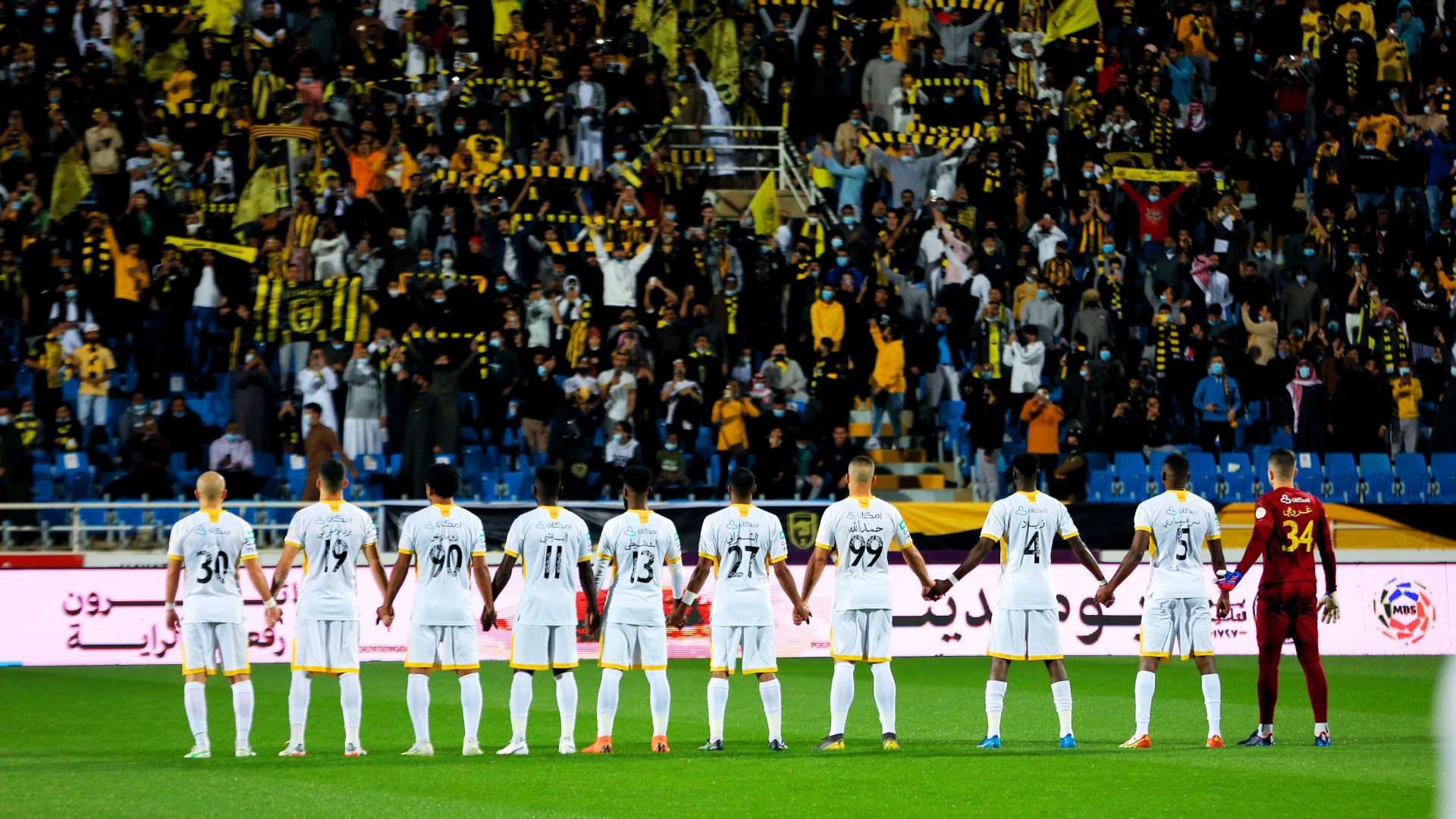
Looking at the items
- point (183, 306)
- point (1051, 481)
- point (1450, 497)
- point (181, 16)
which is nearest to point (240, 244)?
point (183, 306)

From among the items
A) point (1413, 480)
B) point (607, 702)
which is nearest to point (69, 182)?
point (607, 702)

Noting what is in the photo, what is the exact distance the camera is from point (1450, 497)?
27.5m

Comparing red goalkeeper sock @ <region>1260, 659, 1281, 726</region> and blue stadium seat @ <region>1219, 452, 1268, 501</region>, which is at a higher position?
blue stadium seat @ <region>1219, 452, 1268, 501</region>

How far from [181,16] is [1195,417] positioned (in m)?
18.4

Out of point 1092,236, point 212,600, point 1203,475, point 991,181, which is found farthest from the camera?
point 991,181

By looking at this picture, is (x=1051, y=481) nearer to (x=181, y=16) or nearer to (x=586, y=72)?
(x=586, y=72)

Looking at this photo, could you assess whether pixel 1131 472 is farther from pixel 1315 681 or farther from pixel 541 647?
pixel 541 647

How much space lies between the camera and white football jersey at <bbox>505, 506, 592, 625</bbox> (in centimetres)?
1395

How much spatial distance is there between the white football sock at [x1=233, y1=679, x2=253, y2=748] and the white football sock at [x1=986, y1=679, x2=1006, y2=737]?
218 inches

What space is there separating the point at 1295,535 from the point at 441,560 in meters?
6.58

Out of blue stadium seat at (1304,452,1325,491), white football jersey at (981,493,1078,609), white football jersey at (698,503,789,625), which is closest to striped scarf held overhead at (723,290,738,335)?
blue stadium seat at (1304,452,1325,491)

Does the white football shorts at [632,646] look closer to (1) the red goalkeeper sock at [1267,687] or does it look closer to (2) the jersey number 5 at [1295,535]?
(1) the red goalkeeper sock at [1267,687]

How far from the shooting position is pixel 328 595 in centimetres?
1375

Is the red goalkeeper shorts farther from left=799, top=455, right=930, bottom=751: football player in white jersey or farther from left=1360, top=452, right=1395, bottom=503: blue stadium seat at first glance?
left=1360, top=452, right=1395, bottom=503: blue stadium seat
